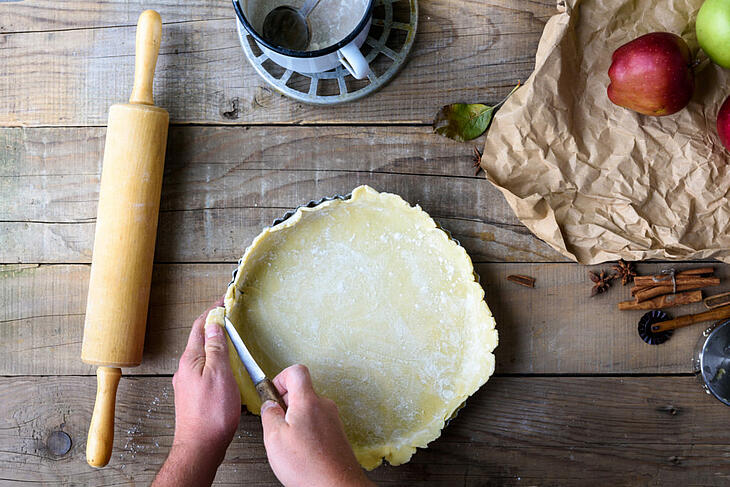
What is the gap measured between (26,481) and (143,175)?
510 mm

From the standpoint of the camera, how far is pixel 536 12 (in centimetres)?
86

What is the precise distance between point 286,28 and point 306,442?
22.2 inches

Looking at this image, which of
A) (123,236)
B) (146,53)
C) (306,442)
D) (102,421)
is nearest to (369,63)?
(146,53)

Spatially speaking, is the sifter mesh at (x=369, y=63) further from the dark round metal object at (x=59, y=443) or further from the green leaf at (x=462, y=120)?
the dark round metal object at (x=59, y=443)

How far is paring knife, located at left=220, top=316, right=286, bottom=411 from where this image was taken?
71 cm

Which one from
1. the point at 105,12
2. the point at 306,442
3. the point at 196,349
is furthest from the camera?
the point at 105,12

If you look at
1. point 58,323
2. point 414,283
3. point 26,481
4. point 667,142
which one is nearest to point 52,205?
point 58,323

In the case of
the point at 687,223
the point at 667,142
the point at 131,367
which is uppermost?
the point at 667,142

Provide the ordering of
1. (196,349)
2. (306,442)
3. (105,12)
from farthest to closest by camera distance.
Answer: (105,12) < (196,349) < (306,442)

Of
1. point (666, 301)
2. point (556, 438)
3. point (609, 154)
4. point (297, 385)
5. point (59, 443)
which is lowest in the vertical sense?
point (59, 443)

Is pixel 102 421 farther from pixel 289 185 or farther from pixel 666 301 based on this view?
pixel 666 301

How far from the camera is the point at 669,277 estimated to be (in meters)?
0.85

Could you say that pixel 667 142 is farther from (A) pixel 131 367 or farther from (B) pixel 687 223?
(A) pixel 131 367

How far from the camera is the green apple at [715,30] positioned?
73 centimetres
